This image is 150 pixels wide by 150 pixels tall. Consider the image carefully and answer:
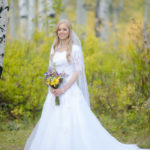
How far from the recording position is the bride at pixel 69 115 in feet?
11.1

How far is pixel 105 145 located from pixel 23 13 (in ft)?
29.7

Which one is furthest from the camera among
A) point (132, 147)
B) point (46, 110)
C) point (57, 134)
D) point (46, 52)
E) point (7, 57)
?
point (46, 52)

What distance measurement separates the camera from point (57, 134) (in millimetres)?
3412

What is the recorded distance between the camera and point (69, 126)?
134 inches

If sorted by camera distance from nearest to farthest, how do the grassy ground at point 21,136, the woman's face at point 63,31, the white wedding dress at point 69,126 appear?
the white wedding dress at point 69,126 → the woman's face at point 63,31 → the grassy ground at point 21,136

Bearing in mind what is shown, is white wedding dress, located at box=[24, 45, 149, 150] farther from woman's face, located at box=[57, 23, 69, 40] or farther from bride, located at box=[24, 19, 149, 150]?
woman's face, located at box=[57, 23, 69, 40]

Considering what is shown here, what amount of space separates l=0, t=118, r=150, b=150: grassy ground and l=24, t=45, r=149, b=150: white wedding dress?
94cm

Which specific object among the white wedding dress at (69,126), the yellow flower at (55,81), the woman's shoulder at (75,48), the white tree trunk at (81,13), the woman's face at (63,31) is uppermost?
the white tree trunk at (81,13)

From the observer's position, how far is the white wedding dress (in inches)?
133

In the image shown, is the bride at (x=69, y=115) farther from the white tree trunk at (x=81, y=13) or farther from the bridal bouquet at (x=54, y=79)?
the white tree trunk at (x=81, y=13)

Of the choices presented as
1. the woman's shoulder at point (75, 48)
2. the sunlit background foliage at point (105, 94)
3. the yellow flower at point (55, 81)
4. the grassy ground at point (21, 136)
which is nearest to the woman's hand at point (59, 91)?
the yellow flower at point (55, 81)

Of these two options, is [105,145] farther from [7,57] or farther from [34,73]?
[7,57]

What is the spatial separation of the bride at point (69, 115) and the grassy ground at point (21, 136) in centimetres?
88

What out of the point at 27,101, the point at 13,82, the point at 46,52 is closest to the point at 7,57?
the point at 13,82
